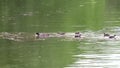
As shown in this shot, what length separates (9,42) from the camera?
76.2 feet

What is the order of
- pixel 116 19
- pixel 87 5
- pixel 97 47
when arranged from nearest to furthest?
pixel 97 47 < pixel 116 19 < pixel 87 5

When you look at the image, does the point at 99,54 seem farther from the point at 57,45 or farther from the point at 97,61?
the point at 57,45

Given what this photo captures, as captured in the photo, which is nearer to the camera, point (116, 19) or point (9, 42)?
point (9, 42)

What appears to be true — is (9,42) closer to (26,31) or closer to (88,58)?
(26,31)

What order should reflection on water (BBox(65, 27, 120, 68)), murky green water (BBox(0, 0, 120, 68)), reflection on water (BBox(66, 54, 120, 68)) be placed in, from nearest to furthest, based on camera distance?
reflection on water (BBox(66, 54, 120, 68))
reflection on water (BBox(65, 27, 120, 68))
murky green water (BBox(0, 0, 120, 68))

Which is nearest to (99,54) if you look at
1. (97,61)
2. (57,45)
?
(97,61)

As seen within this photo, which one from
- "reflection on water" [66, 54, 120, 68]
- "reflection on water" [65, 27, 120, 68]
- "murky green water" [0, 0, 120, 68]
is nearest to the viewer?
"reflection on water" [66, 54, 120, 68]

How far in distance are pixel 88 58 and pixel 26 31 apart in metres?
8.72

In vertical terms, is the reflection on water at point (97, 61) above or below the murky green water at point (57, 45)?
below

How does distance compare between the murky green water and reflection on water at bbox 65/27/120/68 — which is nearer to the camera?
reflection on water at bbox 65/27/120/68

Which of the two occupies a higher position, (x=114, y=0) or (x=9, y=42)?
(x=114, y=0)

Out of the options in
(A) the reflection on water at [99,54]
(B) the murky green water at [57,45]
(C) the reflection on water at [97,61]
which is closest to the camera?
(C) the reflection on water at [97,61]

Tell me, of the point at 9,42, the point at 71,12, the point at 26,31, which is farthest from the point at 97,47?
the point at 71,12

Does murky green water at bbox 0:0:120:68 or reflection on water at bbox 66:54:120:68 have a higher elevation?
murky green water at bbox 0:0:120:68
